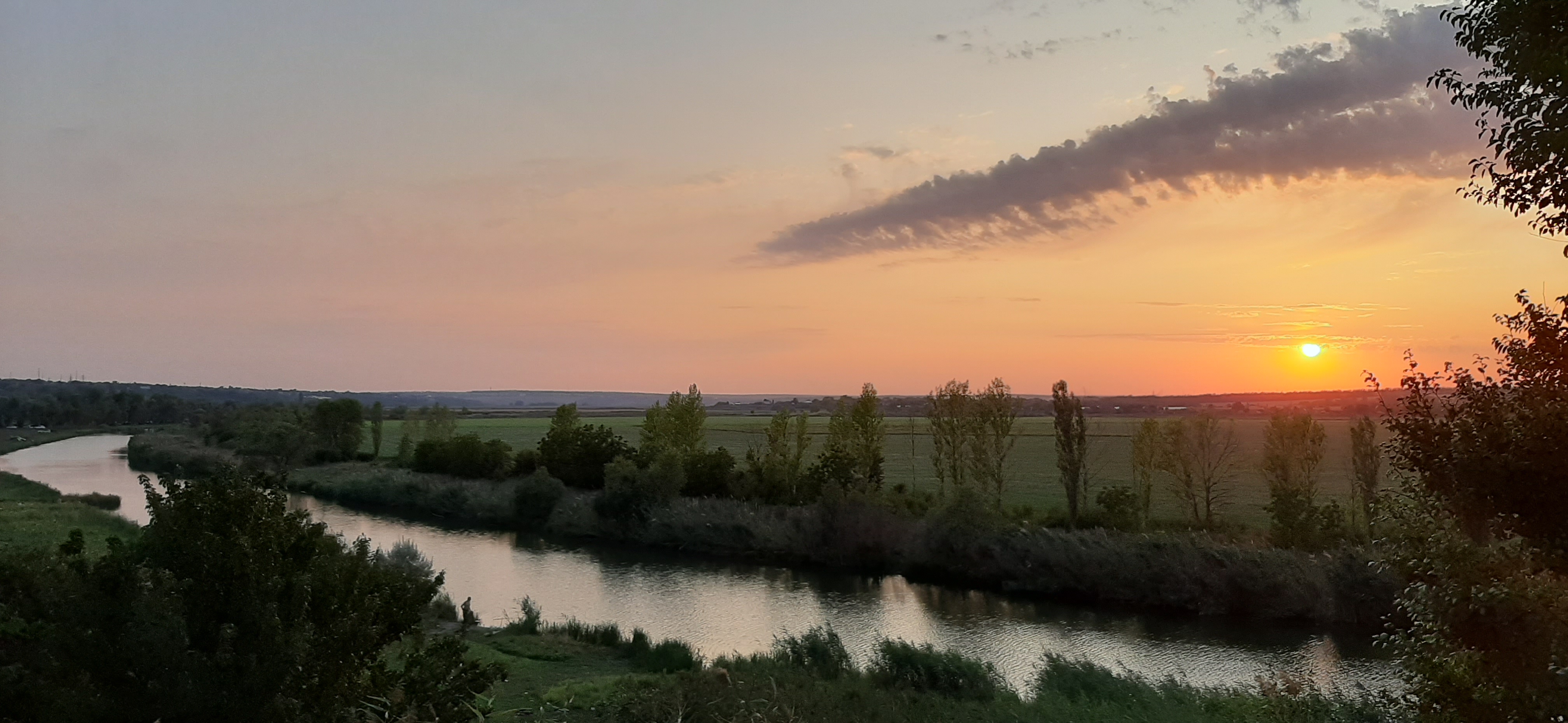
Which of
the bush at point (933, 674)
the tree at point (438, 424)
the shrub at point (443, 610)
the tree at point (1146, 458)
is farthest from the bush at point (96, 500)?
the tree at point (1146, 458)

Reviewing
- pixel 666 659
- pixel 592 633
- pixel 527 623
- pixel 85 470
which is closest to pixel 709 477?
pixel 527 623

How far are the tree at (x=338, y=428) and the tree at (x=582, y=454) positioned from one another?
25663 millimetres

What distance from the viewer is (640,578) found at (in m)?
30.1

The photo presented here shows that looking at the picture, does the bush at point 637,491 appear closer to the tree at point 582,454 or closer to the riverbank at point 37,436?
the tree at point 582,454

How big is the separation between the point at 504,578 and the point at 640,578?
4.33 metres

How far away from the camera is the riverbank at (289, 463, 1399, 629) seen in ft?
81.1

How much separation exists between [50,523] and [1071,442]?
102ft

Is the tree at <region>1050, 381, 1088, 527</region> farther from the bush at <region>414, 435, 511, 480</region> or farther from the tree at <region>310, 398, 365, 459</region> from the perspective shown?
the tree at <region>310, 398, 365, 459</region>

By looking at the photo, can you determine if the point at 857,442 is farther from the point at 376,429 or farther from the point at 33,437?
the point at 33,437

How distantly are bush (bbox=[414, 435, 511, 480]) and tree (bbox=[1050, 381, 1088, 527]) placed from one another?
102 ft

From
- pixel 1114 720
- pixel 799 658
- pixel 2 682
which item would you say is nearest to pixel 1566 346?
pixel 1114 720

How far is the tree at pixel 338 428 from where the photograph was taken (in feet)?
221

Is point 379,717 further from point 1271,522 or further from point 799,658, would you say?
point 1271,522

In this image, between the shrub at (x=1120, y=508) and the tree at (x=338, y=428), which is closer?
the shrub at (x=1120, y=508)
